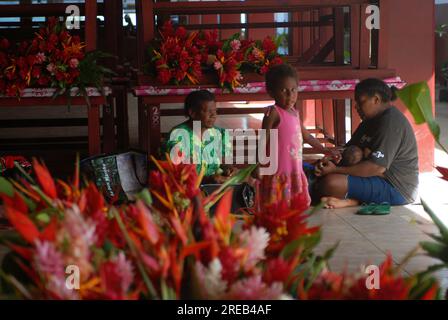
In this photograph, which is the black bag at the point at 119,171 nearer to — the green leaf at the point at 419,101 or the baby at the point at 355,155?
the baby at the point at 355,155

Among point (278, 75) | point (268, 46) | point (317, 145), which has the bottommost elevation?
point (317, 145)

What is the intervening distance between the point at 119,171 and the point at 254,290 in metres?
4.43

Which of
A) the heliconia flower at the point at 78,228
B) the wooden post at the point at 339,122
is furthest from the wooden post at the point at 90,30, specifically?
the heliconia flower at the point at 78,228

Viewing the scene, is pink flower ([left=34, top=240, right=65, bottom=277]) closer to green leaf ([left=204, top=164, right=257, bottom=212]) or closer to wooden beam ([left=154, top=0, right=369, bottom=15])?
green leaf ([left=204, top=164, right=257, bottom=212])

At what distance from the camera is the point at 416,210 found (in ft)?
16.7

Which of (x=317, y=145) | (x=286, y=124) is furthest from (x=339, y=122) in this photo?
(x=286, y=124)

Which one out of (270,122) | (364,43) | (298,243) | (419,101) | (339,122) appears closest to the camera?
(298,243)

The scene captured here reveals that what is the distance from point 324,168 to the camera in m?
5.18

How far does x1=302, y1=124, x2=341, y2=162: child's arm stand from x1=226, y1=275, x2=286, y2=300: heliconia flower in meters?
4.14

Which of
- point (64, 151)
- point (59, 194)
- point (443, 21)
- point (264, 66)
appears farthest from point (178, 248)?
point (443, 21)

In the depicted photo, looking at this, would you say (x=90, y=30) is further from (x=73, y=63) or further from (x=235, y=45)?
(x=235, y=45)

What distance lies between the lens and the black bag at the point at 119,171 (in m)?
5.16

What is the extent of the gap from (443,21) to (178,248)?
60.5 feet

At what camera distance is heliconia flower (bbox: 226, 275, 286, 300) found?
932 millimetres
